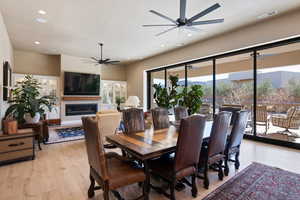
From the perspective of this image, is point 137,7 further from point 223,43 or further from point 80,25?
point 223,43

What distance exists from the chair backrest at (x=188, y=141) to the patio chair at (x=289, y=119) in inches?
147

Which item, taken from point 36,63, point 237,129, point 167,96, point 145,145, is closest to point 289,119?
point 237,129

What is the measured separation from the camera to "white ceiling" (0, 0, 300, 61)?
3.34 meters

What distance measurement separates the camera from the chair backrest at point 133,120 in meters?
2.66

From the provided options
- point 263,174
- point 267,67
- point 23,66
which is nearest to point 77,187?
point 263,174

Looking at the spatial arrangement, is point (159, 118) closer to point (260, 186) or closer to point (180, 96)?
point (180, 96)

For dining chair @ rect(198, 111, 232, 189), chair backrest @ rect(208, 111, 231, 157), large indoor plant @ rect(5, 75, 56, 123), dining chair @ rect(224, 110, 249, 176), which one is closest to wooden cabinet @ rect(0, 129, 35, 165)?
large indoor plant @ rect(5, 75, 56, 123)

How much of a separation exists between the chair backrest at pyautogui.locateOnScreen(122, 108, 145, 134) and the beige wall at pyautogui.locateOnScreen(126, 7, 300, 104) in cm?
377

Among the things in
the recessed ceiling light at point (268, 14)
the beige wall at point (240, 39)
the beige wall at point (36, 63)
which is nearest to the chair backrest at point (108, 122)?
the beige wall at point (240, 39)

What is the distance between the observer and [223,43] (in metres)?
4.93

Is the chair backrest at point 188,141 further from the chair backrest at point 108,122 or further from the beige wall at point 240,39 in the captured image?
the beige wall at point 240,39

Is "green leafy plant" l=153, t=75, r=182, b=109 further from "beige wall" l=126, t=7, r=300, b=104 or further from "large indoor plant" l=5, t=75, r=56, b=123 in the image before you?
"large indoor plant" l=5, t=75, r=56, b=123

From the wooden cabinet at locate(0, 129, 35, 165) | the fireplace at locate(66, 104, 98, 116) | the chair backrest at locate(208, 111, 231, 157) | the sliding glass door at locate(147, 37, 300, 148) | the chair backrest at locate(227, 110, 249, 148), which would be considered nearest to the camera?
the chair backrest at locate(208, 111, 231, 157)

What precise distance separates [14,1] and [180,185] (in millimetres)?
4763
